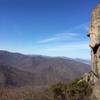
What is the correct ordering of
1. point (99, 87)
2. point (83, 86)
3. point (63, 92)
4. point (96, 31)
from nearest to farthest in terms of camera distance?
point (99, 87) → point (96, 31) → point (83, 86) → point (63, 92)

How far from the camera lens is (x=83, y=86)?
58.9 metres

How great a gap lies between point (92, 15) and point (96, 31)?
4.78m

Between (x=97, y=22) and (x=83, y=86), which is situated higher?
(x=97, y=22)

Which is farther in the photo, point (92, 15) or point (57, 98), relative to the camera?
point (57, 98)

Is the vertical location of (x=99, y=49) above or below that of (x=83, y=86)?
above

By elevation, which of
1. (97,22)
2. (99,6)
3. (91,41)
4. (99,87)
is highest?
(99,6)

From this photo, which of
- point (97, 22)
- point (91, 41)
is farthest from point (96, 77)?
point (97, 22)

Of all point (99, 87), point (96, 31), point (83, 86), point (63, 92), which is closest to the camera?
point (99, 87)

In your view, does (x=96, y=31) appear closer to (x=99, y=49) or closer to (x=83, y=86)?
(x=99, y=49)

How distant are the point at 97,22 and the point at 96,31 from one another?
208cm

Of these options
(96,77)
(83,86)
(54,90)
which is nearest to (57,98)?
(54,90)

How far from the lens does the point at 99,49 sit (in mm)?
55250

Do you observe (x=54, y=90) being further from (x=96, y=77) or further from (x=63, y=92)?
(x=96, y=77)

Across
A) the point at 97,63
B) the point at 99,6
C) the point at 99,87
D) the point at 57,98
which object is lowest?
the point at 57,98
